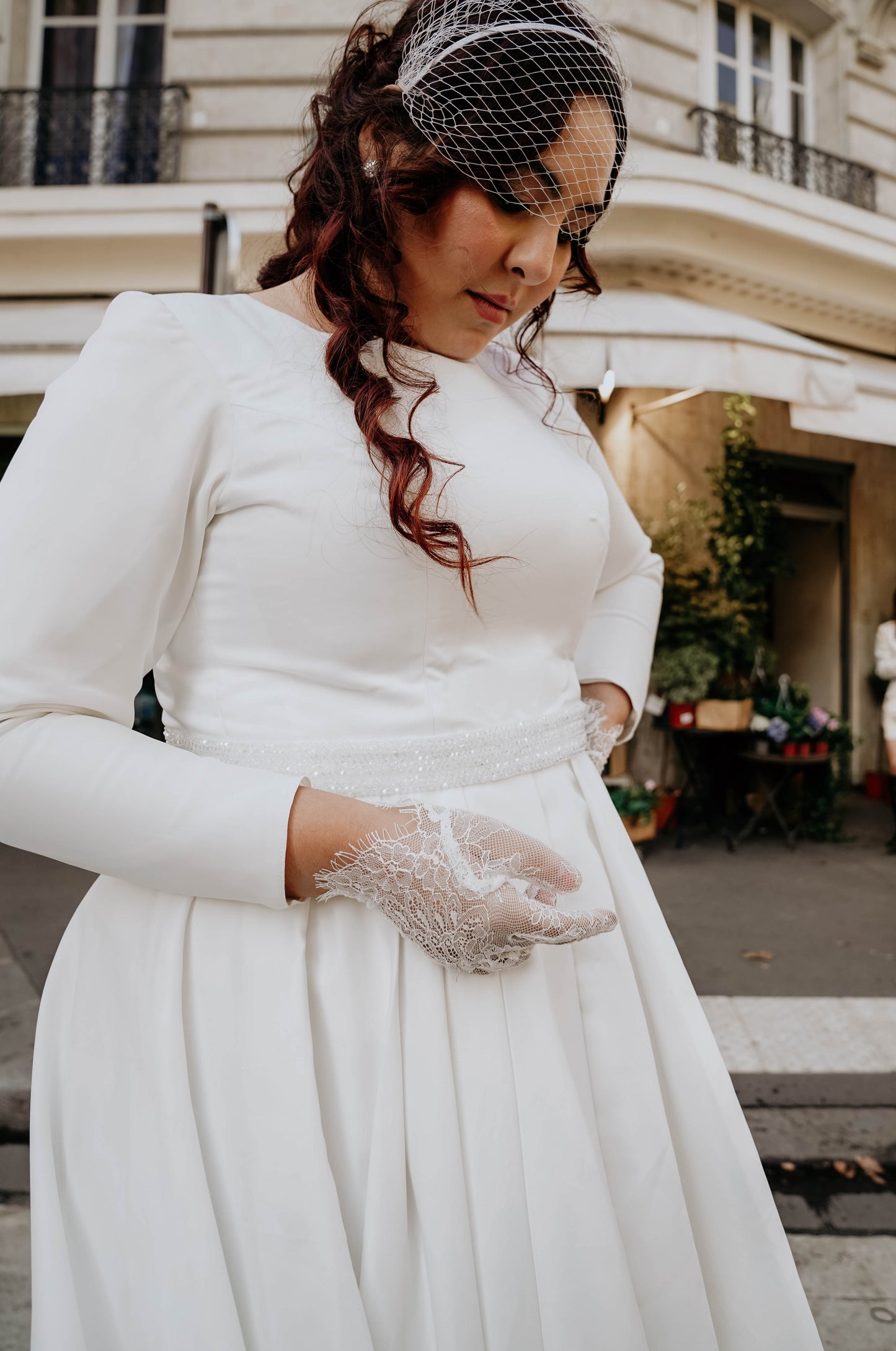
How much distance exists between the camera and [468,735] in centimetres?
94

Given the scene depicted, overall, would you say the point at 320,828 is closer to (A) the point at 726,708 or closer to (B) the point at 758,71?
(A) the point at 726,708

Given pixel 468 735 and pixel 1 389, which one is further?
pixel 1 389

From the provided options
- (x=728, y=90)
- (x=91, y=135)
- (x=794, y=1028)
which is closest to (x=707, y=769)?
(x=794, y=1028)

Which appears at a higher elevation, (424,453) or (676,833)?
(424,453)

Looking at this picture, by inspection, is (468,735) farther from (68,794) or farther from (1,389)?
(1,389)

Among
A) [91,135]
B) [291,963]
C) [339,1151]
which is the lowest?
[339,1151]

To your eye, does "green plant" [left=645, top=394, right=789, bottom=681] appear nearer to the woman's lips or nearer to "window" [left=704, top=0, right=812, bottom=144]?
"window" [left=704, top=0, right=812, bottom=144]

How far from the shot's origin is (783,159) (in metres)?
7.86

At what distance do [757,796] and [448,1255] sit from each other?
Result: 271 inches

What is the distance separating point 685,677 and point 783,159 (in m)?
5.09

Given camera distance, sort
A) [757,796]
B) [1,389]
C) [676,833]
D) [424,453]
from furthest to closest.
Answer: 1. [757,796]
2. [676,833]
3. [1,389]
4. [424,453]

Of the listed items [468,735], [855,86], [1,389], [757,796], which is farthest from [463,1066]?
[855,86]

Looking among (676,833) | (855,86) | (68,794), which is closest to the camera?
(68,794)

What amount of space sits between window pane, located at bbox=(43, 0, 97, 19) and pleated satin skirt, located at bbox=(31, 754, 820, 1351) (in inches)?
350
